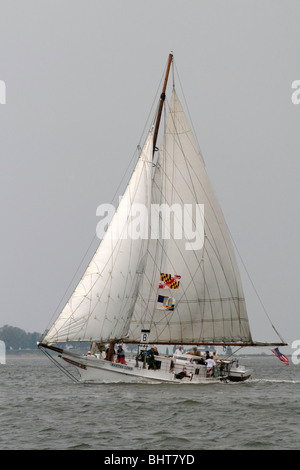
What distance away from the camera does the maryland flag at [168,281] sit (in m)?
52.2

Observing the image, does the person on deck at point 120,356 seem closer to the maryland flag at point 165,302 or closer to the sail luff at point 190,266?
the sail luff at point 190,266

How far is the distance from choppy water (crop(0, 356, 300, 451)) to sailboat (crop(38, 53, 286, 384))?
6.35 ft

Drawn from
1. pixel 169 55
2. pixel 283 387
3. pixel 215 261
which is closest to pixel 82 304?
pixel 215 261

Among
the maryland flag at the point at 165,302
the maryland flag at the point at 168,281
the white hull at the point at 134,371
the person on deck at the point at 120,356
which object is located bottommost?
the white hull at the point at 134,371

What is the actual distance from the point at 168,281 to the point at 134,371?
7.16 m

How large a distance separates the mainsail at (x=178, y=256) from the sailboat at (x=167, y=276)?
7 cm

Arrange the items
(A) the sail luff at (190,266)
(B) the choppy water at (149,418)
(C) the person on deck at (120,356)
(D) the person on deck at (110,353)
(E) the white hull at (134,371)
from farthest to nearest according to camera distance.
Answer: (A) the sail luff at (190,266)
(D) the person on deck at (110,353)
(C) the person on deck at (120,356)
(E) the white hull at (134,371)
(B) the choppy water at (149,418)

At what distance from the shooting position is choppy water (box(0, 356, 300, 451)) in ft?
90.2

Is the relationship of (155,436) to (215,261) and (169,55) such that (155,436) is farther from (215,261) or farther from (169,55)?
(169,55)

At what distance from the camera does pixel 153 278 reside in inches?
2048

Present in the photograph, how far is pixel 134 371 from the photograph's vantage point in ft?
156

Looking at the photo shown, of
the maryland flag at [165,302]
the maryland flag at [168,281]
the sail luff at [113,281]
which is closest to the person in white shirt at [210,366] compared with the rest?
the maryland flag at [165,302]

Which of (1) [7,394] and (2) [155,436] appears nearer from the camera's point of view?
(2) [155,436]

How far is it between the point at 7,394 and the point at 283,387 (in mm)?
19212
